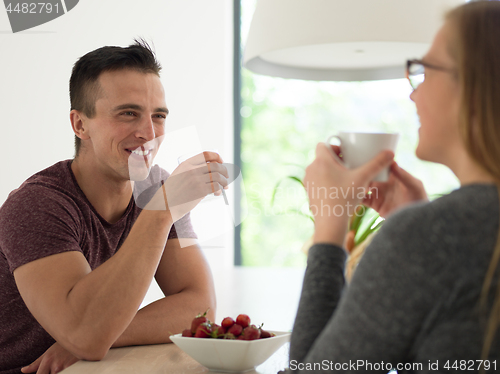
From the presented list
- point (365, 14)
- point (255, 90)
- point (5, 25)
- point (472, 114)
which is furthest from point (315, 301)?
point (255, 90)

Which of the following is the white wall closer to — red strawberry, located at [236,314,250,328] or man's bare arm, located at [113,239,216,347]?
man's bare arm, located at [113,239,216,347]

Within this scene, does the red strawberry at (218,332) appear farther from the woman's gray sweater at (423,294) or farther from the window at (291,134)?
the window at (291,134)

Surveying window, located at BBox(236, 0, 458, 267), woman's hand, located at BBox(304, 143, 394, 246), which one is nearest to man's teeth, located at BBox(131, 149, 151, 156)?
woman's hand, located at BBox(304, 143, 394, 246)

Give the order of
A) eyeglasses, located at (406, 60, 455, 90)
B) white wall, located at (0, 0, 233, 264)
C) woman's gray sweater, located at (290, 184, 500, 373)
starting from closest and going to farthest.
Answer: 1. woman's gray sweater, located at (290, 184, 500, 373)
2. eyeglasses, located at (406, 60, 455, 90)
3. white wall, located at (0, 0, 233, 264)

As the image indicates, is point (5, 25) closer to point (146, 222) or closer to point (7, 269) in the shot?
point (7, 269)

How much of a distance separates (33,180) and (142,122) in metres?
0.38

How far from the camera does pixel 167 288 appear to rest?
58.1 inches

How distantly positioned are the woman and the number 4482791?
2.50 m

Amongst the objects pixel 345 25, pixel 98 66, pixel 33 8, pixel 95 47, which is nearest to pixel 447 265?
pixel 345 25

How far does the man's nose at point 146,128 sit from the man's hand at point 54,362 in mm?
684

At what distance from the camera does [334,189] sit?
76cm

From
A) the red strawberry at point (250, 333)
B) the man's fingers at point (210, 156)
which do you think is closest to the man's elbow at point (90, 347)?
the red strawberry at point (250, 333)

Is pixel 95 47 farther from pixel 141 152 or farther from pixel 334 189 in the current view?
pixel 334 189

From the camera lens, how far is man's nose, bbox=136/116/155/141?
1.55 meters
